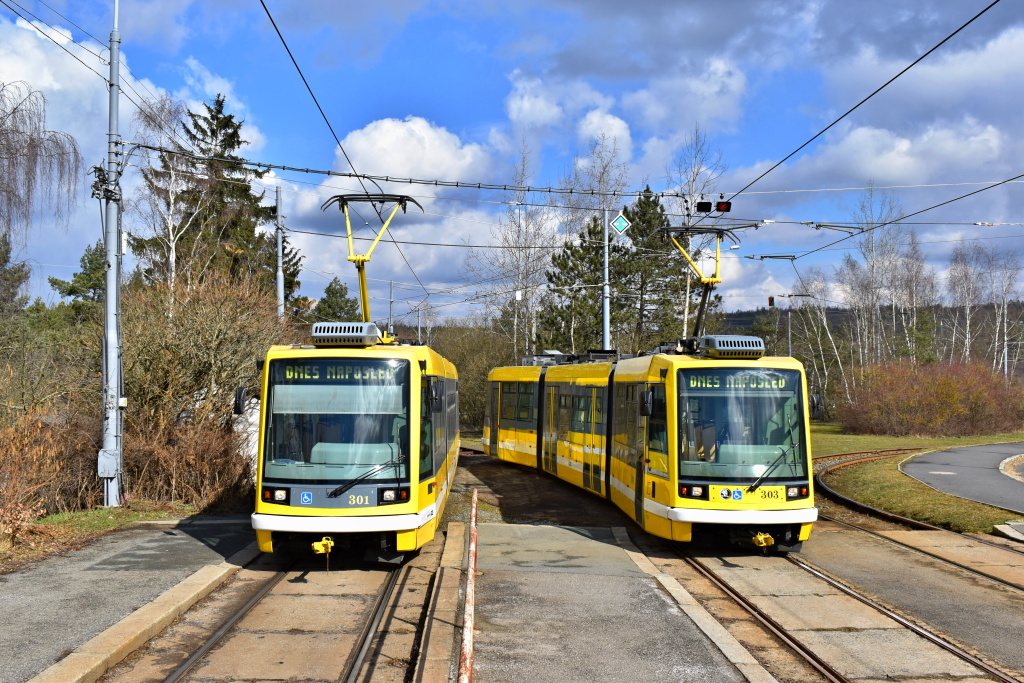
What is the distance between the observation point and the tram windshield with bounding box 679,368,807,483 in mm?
11203

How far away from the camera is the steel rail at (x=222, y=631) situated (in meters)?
6.64

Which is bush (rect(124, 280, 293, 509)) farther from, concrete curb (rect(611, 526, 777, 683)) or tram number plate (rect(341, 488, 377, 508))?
concrete curb (rect(611, 526, 777, 683))

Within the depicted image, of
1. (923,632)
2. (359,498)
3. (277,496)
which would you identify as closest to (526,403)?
(359,498)

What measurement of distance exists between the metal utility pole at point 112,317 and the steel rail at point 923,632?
10701mm

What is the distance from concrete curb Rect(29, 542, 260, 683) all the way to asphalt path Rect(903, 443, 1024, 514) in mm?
12727

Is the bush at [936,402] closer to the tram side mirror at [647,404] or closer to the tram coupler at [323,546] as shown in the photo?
the tram side mirror at [647,404]

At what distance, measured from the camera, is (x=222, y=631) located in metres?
7.72

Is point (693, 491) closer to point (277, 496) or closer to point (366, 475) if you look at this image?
point (366, 475)

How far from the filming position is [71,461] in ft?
49.5

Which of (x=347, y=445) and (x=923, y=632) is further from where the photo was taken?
(x=347, y=445)

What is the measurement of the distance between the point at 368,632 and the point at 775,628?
3.63 metres

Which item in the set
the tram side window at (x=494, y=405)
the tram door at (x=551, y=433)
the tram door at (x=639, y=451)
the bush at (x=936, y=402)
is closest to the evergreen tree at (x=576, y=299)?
the bush at (x=936, y=402)

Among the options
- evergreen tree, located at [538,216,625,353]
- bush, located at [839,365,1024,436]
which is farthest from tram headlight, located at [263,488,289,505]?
bush, located at [839,365,1024,436]

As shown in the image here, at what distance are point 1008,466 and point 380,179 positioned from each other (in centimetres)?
1728
